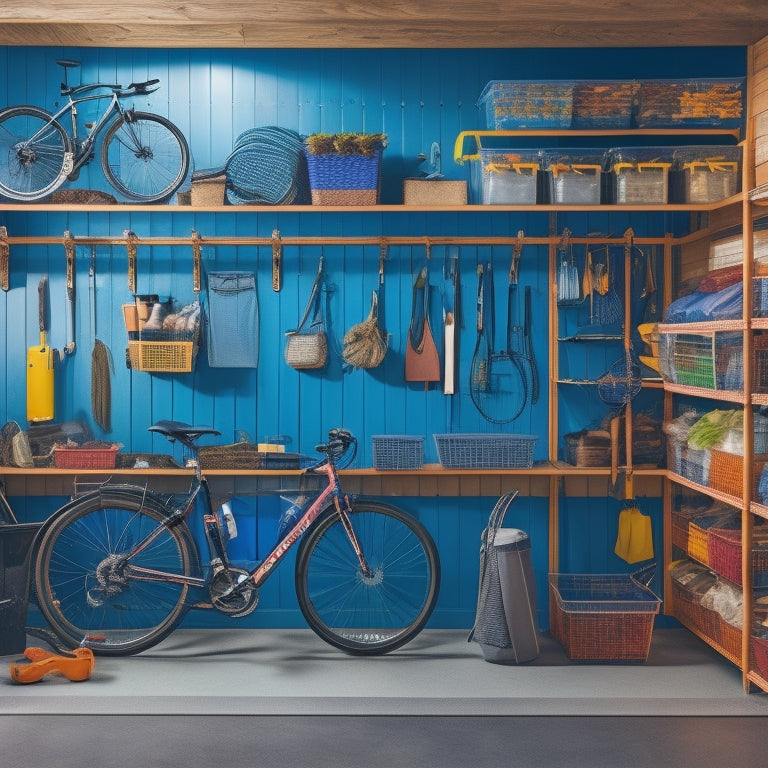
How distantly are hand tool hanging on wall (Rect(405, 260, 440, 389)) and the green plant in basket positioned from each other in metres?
0.80

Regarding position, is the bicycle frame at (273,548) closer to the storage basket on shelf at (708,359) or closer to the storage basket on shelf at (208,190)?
the storage basket on shelf at (208,190)

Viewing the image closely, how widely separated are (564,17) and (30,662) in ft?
13.6

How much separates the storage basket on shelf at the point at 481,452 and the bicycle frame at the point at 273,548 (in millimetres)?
626

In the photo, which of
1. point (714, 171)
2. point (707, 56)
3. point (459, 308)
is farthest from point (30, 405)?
point (707, 56)

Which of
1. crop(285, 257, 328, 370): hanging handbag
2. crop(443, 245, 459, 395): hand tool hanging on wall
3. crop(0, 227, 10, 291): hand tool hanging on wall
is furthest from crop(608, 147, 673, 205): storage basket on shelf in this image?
crop(0, 227, 10, 291): hand tool hanging on wall

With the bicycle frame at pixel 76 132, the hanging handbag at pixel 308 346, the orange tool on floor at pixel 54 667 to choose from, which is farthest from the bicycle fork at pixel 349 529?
the bicycle frame at pixel 76 132

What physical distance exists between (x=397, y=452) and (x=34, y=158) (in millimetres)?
2546

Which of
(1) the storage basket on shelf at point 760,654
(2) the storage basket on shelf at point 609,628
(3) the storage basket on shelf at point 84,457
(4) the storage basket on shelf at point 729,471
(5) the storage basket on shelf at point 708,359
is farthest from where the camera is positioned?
(3) the storage basket on shelf at point 84,457

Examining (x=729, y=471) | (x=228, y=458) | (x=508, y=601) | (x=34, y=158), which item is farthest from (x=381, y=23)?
(x=508, y=601)

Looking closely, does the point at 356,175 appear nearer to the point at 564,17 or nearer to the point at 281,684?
the point at 564,17

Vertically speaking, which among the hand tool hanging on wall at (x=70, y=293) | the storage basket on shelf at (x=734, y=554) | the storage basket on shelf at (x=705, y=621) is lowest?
the storage basket on shelf at (x=705, y=621)

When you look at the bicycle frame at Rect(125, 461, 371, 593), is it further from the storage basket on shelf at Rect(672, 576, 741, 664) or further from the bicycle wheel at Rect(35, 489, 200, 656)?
the storage basket on shelf at Rect(672, 576, 741, 664)

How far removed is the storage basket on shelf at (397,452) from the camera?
5.04 meters

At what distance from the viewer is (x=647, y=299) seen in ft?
17.6
